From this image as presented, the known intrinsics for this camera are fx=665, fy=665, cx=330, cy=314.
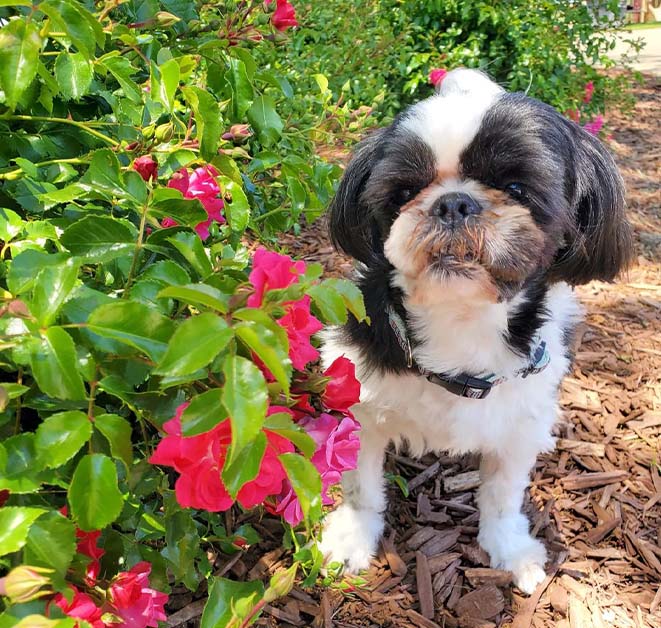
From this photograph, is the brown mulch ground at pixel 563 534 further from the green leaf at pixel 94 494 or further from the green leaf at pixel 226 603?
the green leaf at pixel 94 494

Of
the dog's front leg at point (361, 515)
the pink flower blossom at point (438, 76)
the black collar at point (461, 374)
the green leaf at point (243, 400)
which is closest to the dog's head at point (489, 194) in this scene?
the black collar at point (461, 374)

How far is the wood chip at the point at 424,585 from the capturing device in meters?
2.07

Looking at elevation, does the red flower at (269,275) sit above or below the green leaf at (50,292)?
above

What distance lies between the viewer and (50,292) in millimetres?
713

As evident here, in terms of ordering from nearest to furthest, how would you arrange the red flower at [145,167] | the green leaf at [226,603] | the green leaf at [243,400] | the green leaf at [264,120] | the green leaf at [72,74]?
the green leaf at [243,400] → the green leaf at [226,603] → the green leaf at [72,74] → the red flower at [145,167] → the green leaf at [264,120]

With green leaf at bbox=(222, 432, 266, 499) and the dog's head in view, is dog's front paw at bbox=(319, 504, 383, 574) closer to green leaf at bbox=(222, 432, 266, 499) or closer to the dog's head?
the dog's head

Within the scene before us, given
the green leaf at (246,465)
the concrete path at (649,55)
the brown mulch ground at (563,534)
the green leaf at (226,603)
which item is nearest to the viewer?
the green leaf at (246,465)

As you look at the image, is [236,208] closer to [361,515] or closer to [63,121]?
[63,121]

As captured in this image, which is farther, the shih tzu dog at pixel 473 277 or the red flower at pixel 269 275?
the shih tzu dog at pixel 473 277

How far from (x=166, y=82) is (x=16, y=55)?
0.28 metres

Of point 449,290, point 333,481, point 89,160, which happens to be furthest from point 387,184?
point 333,481

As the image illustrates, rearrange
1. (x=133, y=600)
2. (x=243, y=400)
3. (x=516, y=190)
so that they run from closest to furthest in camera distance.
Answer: (x=243, y=400) → (x=133, y=600) → (x=516, y=190)

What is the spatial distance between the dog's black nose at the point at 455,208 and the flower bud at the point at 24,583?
1.21 m

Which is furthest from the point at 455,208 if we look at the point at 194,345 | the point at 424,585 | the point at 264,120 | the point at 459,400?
the point at 424,585
